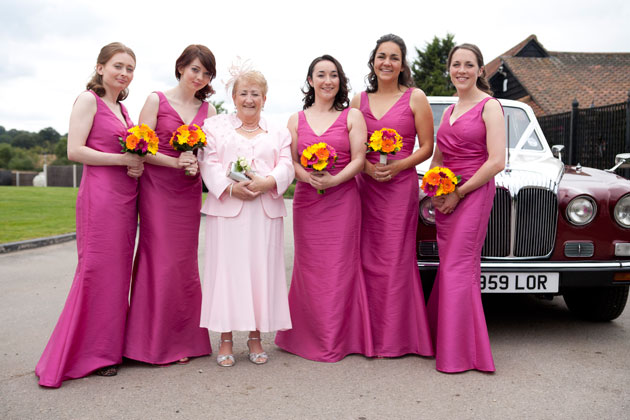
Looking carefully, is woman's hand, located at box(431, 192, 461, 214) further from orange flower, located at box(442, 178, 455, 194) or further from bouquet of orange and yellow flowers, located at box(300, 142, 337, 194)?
bouquet of orange and yellow flowers, located at box(300, 142, 337, 194)

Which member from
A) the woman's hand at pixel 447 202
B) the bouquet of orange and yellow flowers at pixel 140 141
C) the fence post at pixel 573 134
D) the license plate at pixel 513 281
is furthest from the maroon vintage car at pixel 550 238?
the fence post at pixel 573 134

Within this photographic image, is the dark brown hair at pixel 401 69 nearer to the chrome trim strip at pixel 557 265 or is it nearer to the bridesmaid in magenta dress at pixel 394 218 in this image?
the bridesmaid in magenta dress at pixel 394 218

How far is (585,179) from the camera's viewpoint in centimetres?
468

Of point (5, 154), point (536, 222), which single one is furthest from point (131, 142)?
point (5, 154)

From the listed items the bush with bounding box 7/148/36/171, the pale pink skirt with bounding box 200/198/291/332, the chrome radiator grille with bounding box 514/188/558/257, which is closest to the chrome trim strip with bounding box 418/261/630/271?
the chrome radiator grille with bounding box 514/188/558/257

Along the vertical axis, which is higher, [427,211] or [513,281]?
[427,211]

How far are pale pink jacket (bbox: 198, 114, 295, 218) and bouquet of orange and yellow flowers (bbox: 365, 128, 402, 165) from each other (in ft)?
2.09

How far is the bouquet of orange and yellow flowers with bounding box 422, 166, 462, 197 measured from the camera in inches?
155

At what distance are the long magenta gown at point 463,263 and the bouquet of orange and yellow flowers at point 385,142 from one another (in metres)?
0.43

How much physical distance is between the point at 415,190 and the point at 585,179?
5.02 ft

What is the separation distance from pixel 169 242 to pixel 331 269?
1227 millimetres

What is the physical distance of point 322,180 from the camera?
4.12 metres

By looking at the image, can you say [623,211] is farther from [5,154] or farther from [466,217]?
[5,154]

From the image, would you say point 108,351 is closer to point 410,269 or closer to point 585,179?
point 410,269
